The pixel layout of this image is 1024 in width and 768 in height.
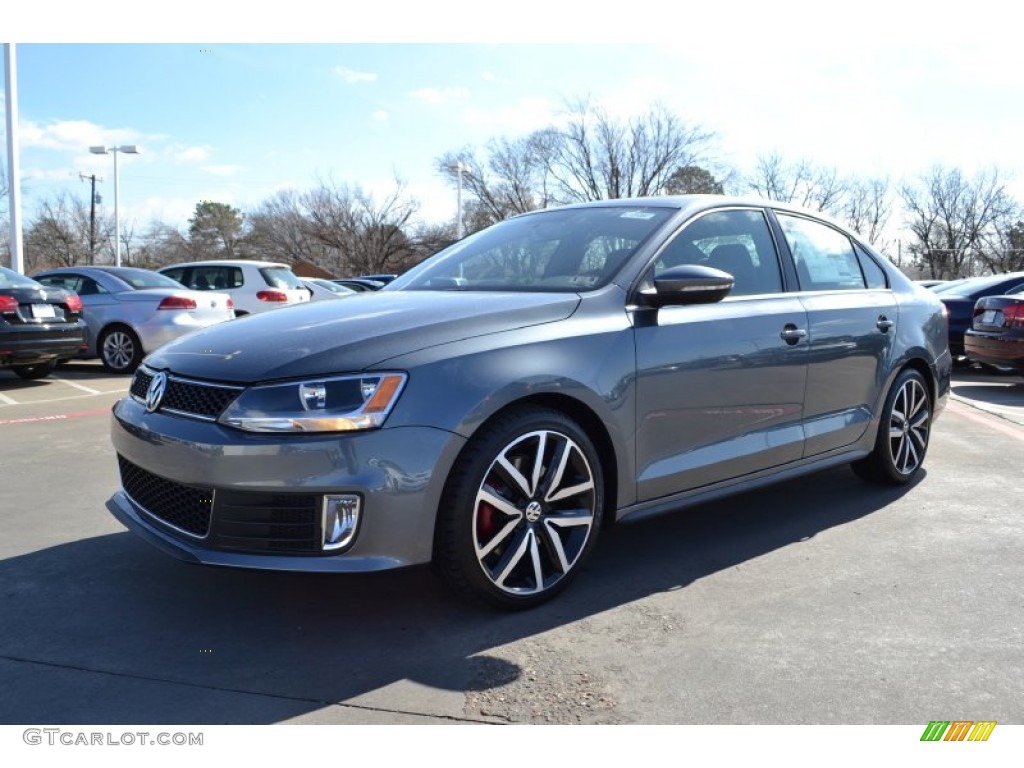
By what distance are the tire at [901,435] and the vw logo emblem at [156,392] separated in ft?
12.1

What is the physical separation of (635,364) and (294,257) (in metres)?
49.7

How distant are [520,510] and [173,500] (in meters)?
1.21

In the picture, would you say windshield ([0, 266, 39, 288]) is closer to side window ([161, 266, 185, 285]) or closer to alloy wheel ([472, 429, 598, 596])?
side window ([161, 266, 185, 285])

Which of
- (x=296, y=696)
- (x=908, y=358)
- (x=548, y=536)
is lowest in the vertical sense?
(x=296, y=696)

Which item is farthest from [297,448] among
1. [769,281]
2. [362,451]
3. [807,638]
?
[769,281]

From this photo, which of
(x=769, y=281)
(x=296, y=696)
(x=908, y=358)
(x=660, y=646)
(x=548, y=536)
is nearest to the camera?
(x=296, y=696)

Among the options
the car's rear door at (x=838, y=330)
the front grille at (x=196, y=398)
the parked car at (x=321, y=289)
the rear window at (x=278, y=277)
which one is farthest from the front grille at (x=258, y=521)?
the parked car at (x=321, y=289)

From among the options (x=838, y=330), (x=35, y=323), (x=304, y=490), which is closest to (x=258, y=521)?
(x=304, y=490)

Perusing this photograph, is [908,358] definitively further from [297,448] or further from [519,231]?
[297,448]

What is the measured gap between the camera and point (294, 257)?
5100 cm

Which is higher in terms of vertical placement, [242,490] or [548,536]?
[242,490]

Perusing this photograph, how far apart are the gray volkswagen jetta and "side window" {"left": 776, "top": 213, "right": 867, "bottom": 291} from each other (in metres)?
0.02
